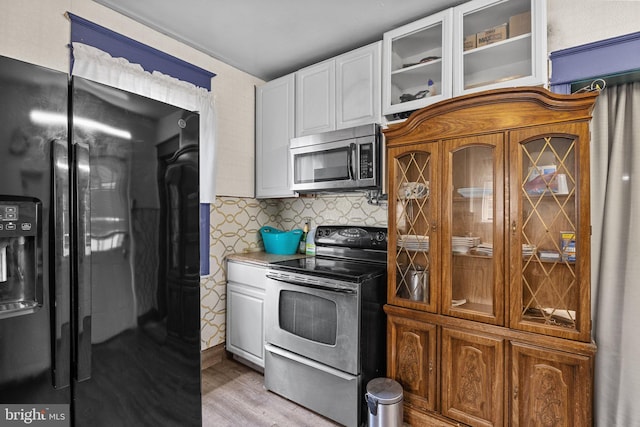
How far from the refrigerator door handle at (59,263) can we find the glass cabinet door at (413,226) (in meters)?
1.65

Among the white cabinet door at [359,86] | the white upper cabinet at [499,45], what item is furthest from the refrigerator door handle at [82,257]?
the white upper cabinet at [499,45]

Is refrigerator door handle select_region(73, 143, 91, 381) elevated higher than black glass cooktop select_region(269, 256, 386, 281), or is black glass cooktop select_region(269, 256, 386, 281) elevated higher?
refrigerator door handle select_region(73, 143, 91, 381)

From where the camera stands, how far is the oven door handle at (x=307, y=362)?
200cm

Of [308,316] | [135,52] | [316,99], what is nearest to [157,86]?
[135,52]

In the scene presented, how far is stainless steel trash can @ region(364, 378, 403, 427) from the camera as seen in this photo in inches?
70.9

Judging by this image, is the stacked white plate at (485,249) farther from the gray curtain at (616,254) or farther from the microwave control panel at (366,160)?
the microwave control panel at (366,160)

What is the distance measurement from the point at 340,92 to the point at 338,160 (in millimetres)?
547

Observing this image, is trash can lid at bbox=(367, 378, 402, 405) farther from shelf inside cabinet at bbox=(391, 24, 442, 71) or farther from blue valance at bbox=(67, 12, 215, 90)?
blue valance at bbox=(67, 12, 215, 90)

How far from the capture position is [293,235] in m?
3.10

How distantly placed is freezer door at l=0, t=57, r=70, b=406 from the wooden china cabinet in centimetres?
166

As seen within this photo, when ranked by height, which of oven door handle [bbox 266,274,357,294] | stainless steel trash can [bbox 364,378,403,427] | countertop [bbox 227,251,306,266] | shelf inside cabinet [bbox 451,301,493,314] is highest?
countertop [bbox 227,251,306,266]

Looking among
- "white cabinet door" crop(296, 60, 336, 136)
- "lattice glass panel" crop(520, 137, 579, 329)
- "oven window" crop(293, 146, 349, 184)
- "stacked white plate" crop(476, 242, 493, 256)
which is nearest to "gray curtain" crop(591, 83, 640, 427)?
"lattice glass panel" crop(520, 137, 579, 329)

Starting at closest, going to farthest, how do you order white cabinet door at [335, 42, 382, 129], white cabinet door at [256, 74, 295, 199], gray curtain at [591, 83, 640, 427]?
1. gray curtain at [591, 83, 640, 427]
2. white cabinet door at [335, 42, 382, 129]
3. white cabinet door at [256, 74, 295, 199]

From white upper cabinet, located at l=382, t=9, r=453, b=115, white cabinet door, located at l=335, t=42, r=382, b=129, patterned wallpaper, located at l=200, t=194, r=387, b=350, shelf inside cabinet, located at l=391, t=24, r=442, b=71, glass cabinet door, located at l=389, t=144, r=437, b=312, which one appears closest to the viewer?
glass cabinet door, located at l=389, t=144, r=437, b=312
